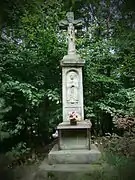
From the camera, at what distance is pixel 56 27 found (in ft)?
27.7

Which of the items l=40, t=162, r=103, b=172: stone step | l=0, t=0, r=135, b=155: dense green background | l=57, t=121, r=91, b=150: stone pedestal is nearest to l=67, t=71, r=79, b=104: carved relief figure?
l=57, t=121, r=91, b=150: stone pedestal

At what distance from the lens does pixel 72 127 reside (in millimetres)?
6082

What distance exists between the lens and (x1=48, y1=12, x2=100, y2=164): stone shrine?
5.81m

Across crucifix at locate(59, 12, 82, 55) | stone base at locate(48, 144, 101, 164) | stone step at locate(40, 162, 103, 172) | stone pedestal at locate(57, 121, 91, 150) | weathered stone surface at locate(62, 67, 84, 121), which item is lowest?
stone step at locate(40, 162, 103, 172)

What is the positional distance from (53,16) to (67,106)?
3104mm

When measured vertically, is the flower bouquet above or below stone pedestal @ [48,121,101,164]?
above

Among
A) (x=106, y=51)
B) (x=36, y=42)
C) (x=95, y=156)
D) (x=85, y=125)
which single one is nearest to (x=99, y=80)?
(x=106, y=51)

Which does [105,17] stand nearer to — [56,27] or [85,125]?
[56,27]

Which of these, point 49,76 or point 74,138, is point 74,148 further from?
point 49,76

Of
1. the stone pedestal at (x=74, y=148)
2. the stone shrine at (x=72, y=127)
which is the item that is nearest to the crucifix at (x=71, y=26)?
the stone shrine at (x=72, y=127)

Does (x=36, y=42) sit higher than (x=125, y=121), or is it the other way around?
(x=36, y=42)

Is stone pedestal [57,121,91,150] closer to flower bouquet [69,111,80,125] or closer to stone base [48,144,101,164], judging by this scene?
flower bouquet [69,111,80,125]

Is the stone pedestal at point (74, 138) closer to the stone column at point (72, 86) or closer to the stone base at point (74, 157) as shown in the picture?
the stone base at point (74, 157)

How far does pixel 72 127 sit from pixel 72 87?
1079 mm
